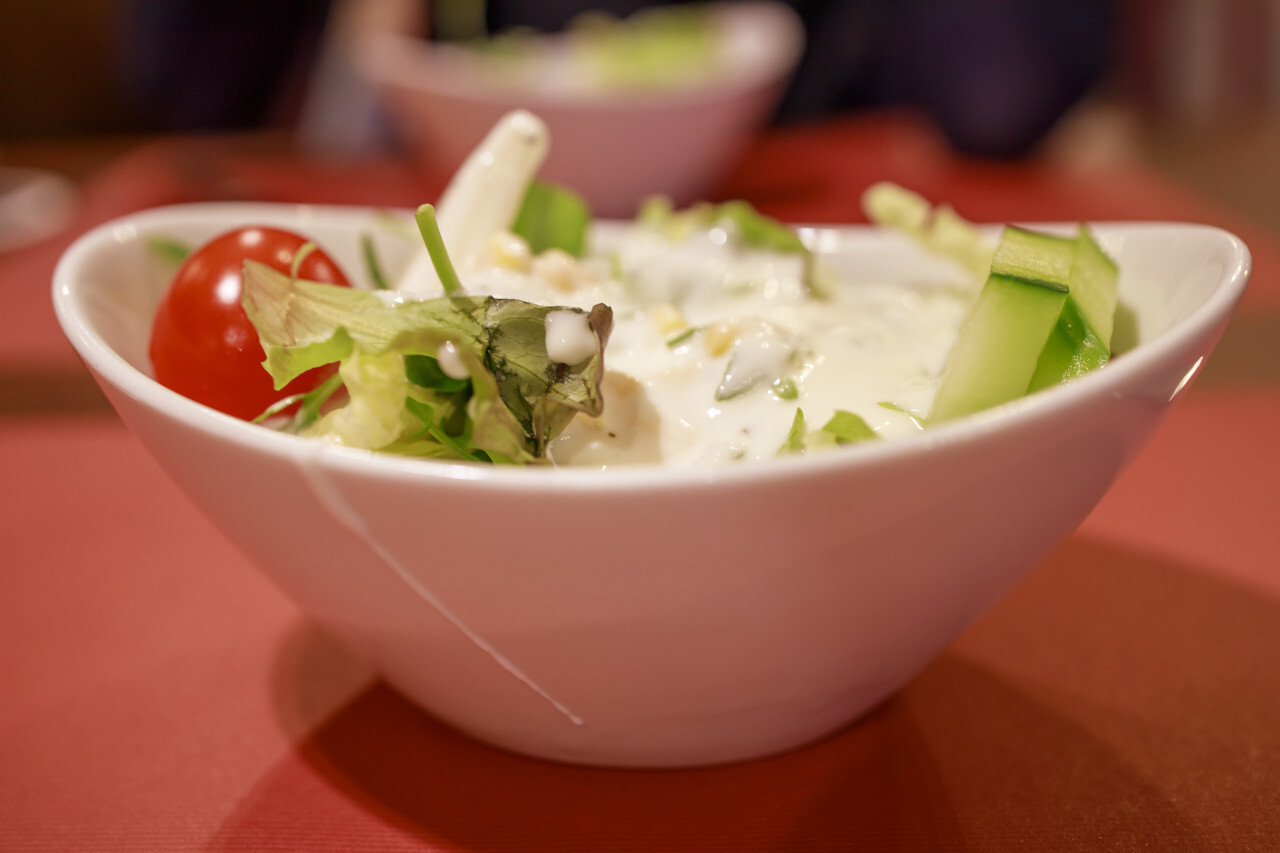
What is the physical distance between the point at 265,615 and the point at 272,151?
202cm

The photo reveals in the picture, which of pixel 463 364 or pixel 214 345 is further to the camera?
pixel 214 345

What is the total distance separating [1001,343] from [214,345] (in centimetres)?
59

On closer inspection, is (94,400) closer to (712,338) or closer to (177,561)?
(177,561)

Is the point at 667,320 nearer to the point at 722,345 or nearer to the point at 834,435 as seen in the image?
the point at 722,345

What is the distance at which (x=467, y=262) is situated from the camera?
2.98 ft

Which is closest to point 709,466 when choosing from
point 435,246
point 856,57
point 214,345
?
point 435,246

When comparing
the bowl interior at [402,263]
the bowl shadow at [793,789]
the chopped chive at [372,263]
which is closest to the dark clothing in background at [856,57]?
the bowl interior at [402,263]

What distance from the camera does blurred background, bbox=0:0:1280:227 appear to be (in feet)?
9.16

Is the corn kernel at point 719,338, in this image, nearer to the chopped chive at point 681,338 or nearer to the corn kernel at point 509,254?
the chopped chive at point 681,338

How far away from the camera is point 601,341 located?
2.18 feet

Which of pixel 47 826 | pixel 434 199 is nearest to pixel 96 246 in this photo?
pixel 47 826

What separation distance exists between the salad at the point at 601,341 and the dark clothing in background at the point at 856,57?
6.12 ft

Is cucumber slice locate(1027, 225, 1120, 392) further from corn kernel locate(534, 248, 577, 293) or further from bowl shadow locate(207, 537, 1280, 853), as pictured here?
corn kernel locate(534, 248, 577, 293)

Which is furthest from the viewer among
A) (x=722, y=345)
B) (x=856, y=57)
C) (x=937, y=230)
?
(x=856, y=57)
